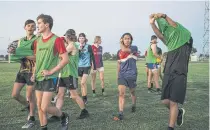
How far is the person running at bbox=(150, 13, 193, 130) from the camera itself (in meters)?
5.70

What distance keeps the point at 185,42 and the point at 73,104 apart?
15.0 ft

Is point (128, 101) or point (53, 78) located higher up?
point (53, 78)

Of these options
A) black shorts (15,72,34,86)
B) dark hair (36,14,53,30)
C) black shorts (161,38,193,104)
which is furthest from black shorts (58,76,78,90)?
black shorts (161,38,193,104)

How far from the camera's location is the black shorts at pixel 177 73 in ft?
18.7

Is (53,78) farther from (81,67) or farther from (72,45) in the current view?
(81,67)

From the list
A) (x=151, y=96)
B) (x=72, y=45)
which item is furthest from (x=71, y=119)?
(x=151, y=96)

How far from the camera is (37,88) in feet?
18.0

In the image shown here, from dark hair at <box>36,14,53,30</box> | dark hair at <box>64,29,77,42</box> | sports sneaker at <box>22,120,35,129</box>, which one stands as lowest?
sports sneaker at <box>22,120,35,129</box>

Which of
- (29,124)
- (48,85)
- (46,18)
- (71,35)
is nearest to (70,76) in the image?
(71,35)

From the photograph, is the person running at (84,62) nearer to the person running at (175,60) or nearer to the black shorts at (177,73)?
the person running at (175,60)

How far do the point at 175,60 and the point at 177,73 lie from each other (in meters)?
0.25

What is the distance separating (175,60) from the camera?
5750mm

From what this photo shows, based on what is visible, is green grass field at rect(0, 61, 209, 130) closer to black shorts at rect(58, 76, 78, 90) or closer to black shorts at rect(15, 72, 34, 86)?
black shorts at rect(58, 76, 78, 90)

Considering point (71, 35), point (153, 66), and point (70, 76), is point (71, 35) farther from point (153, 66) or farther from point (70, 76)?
point (153, 66)
